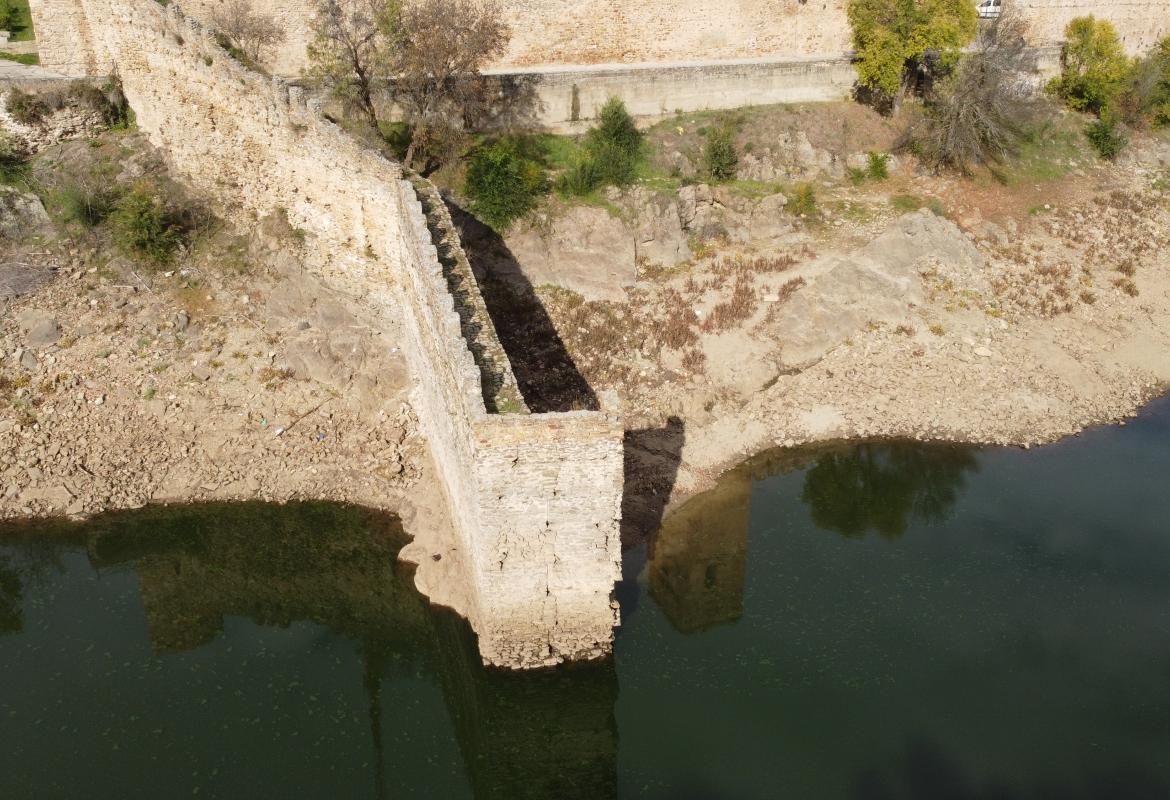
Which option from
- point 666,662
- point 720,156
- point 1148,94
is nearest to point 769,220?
point 720,156

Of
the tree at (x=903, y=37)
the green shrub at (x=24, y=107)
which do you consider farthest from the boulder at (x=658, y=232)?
the green shrub at (x=24, y=107)

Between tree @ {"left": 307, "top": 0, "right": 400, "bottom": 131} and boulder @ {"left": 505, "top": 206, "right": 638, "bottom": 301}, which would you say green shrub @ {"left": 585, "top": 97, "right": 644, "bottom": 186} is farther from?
tree @ {"left": 307, "top": 0, "right": 400, "bottom": 131}

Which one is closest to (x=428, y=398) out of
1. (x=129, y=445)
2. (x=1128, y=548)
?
(x=129, y=445)

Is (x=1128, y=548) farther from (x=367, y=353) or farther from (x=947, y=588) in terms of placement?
(x=367, y=353)

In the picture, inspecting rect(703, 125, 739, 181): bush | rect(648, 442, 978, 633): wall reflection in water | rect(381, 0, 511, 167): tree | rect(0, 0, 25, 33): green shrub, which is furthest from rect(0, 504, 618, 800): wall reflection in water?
rect(0, 0, 25, 33): green shrub

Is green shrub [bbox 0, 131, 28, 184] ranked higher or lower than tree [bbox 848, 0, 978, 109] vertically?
lower

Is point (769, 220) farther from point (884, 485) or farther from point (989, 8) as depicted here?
point (989, 8)

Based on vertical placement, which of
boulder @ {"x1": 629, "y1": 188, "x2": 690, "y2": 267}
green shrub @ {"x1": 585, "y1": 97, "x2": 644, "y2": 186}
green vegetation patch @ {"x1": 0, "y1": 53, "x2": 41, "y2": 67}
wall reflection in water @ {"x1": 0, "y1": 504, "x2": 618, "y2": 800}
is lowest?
wall reflection in water @ {"x1": 0, "y1": 504, "x2": 618, "y2": 800}
